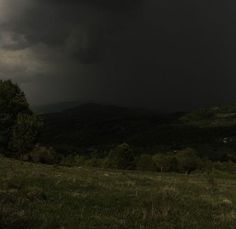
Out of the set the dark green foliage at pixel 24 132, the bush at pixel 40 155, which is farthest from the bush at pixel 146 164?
the dark green foliage at pixel 24 132

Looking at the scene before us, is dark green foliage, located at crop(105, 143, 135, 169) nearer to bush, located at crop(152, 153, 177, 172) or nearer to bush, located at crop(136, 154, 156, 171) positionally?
bush, located at crop(136, 154, 156, 171)

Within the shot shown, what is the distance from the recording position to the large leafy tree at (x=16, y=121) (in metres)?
86.2

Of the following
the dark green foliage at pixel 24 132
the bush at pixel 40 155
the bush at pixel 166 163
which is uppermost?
the dark green foliage at pixel 24 132

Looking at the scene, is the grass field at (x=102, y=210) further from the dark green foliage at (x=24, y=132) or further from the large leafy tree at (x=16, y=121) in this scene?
the large leafy tree at (x=16, y=121)

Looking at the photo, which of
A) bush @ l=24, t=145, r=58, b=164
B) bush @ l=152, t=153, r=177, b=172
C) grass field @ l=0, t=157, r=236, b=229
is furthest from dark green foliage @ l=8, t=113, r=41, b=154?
grass field @ l=0, t=157, r=236, b=229

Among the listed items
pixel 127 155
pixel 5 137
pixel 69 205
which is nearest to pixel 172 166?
pixel 127 155

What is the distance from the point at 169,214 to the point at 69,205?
421cm

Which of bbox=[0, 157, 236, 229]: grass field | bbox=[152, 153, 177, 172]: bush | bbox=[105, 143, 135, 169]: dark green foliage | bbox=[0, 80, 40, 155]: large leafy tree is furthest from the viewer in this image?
bbox=[152, 153, 177, 172]: bush

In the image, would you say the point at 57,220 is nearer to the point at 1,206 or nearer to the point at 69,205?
the point at 1,206

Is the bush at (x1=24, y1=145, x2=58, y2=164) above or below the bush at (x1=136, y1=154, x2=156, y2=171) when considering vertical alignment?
above

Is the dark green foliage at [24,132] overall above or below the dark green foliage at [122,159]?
above

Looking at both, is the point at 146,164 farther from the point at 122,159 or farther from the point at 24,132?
the point at 24,132

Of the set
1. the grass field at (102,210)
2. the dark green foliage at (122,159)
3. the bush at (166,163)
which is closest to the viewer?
the grass field at (102,210)

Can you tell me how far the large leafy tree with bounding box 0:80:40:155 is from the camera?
8619 cm
